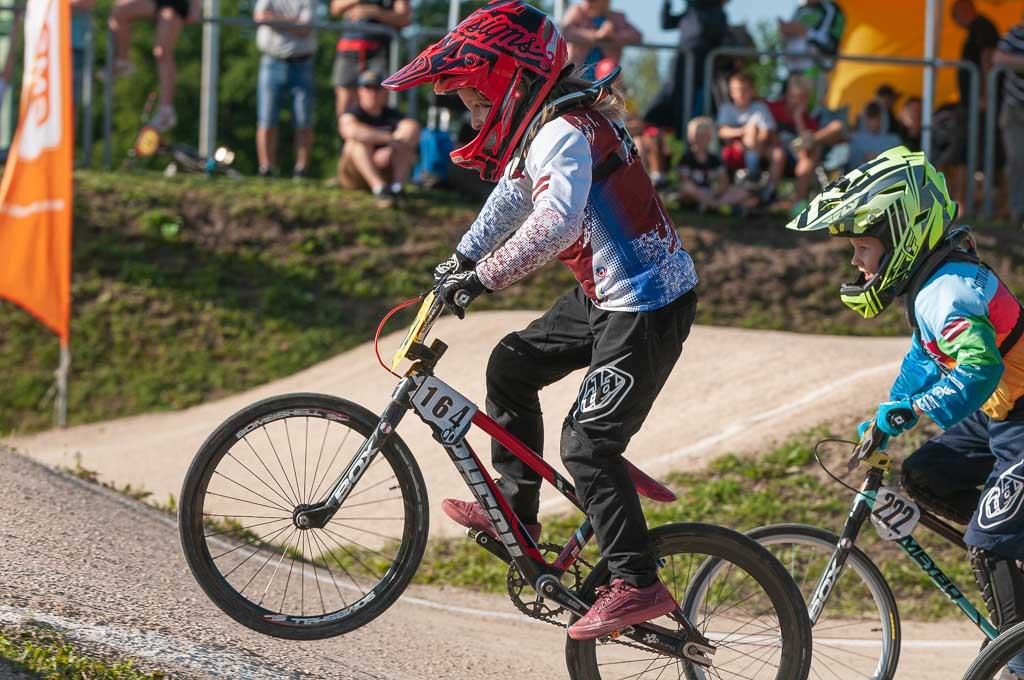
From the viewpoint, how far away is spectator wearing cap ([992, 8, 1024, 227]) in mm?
13352

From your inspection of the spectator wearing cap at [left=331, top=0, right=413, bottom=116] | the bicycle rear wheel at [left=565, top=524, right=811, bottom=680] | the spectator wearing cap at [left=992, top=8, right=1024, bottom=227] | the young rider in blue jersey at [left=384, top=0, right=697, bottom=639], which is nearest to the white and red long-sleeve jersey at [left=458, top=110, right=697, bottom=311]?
the young rider in blue jersey at [left=384, top=0, right=697, bottom=639]

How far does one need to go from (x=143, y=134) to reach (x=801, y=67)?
6.98 meters

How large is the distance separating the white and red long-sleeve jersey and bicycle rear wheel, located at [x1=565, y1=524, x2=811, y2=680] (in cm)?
87

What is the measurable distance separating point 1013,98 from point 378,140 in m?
6.70

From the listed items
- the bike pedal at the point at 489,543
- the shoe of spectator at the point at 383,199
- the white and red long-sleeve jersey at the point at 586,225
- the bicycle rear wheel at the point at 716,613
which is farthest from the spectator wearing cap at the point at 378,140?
the bicycle rear wheel at the point at 716,613

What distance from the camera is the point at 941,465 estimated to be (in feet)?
15.9

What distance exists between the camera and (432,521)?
311 inches

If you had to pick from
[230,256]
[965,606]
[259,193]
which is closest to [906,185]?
[965,606]

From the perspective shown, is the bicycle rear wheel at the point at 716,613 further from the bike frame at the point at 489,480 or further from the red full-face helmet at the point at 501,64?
the red full-face helmet at the point at 501,64

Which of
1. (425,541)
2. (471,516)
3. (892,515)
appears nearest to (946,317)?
(892,515)

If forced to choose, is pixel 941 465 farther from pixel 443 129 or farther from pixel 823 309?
pixel 443 129

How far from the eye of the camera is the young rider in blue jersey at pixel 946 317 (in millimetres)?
4363

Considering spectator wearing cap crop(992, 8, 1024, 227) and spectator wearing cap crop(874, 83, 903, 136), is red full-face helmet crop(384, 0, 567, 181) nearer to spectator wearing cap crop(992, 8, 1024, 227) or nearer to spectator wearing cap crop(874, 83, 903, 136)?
spectator wearing cap crop(874, 83, 903, 136)

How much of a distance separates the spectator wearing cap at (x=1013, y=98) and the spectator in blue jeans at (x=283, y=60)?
725 centimetres
